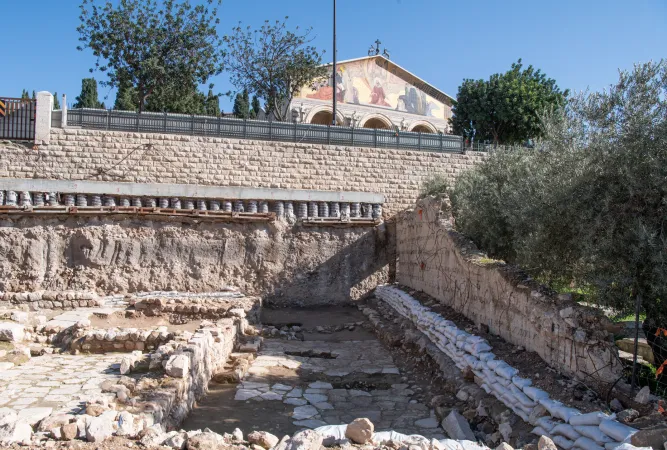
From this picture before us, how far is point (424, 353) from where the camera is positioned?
898 cm

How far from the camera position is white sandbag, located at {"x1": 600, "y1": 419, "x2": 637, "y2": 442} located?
4022mm

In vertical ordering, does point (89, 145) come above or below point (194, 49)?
below

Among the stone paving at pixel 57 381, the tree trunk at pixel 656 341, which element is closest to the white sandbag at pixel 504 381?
the tree trunk at pixel 656 341

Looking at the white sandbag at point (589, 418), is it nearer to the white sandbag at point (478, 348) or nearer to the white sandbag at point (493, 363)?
the white sandbag at point (493, 363)

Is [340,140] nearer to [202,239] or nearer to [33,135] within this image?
[202,239]

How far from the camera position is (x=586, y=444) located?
429 cm

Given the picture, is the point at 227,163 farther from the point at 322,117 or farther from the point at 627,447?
the point at 322,117

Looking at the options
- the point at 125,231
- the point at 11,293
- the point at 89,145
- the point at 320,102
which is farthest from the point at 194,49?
the point at 11,293

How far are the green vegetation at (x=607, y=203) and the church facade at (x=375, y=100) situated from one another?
855 inches

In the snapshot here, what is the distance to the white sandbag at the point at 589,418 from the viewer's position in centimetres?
435

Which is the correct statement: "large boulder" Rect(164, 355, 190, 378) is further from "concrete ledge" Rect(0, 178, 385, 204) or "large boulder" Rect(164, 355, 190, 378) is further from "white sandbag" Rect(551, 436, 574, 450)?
"concrete ledge" Rect(0, 178, 385, 204)

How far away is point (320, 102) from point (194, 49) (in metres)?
8.06

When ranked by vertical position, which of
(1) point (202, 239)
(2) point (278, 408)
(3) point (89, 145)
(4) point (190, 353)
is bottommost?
(2) point (278, 408)

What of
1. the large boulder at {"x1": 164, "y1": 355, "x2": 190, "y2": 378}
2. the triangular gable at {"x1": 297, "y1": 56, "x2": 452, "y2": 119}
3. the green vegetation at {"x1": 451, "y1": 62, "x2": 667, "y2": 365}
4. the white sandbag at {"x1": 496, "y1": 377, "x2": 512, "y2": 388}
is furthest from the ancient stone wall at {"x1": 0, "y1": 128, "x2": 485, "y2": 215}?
the triangular gable at {"x1": 297, "y1": 56, "x2": 452, "y2": 119}
